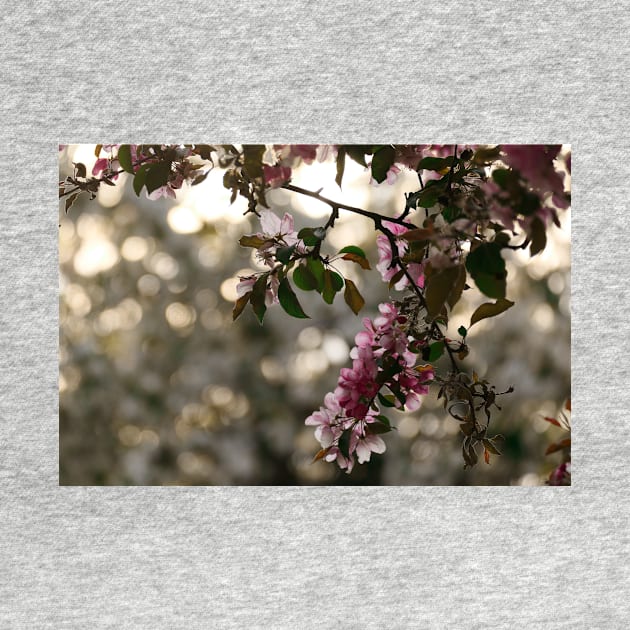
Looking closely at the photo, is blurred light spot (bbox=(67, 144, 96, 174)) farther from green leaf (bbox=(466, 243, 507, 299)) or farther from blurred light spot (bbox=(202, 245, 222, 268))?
green leaf (bbox=(466, 243, 507, 299))

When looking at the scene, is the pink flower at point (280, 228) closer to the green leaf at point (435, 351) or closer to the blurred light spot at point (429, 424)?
the green leaf at point (435, 351)

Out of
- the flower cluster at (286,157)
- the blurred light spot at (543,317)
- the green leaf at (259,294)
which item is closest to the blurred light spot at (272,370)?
the green leaf at (259,294)

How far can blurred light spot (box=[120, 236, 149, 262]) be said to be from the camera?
6.17 ft

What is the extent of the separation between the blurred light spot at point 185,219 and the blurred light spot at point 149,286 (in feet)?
0.55

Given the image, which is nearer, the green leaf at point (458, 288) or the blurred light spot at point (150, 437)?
the green leaf at point (458, 288)

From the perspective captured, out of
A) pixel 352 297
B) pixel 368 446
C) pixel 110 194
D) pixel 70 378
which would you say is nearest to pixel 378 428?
pixel 368 446

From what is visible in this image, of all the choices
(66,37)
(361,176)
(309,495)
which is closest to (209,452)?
(309,495)

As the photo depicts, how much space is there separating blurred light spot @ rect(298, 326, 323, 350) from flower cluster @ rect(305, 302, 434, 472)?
9cm

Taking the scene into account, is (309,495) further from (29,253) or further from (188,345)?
(29,253)

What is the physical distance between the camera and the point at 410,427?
1.75 meters

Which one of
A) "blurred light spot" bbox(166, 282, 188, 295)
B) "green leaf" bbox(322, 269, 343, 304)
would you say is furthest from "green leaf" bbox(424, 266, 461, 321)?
"blurred light spot" bbox(166, 282, 188, 295)

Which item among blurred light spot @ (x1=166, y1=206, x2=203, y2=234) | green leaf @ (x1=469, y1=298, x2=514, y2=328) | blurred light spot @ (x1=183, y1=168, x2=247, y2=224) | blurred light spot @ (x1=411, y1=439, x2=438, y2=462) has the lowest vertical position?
blurred light spot @ (x1=411, y1=439, x2=438, y2=462)

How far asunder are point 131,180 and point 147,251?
0.71ft

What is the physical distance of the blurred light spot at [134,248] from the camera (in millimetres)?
1882
